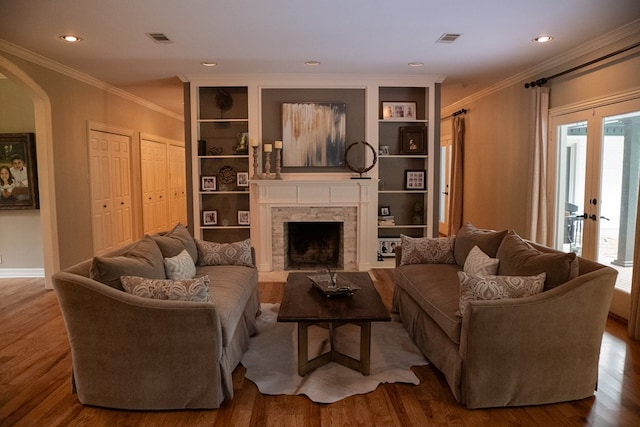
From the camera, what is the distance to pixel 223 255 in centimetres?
379

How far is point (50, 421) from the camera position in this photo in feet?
7.52

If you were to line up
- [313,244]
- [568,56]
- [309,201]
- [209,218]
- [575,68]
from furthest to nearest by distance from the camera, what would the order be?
[313,244] → [209,218] → [309,201] → [568,56] → [575,68]

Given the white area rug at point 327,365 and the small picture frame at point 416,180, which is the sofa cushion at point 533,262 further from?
the small picture frame at point 416,180

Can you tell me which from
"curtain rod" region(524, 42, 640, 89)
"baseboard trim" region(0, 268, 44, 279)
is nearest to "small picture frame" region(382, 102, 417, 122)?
"curtain rod" region(524, 42, 640, 89)

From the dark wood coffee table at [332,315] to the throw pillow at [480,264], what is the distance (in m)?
0.74

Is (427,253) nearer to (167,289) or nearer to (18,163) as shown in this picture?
(167,289)

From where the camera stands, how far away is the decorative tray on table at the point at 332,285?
9.84 feet

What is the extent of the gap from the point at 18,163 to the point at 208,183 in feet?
7.43

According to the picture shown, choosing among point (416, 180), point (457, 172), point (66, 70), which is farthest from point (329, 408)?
point (457, 172)

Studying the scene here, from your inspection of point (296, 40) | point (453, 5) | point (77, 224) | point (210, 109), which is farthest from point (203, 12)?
point (77, 224)

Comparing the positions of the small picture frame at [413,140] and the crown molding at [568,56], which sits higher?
the crown molding at [568,56]

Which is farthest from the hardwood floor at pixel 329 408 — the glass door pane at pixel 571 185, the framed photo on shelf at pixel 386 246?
the framed photo on shelf at pixel 386 246

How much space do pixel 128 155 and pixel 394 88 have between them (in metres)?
4.32

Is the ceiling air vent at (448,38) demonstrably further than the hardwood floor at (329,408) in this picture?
Yes
